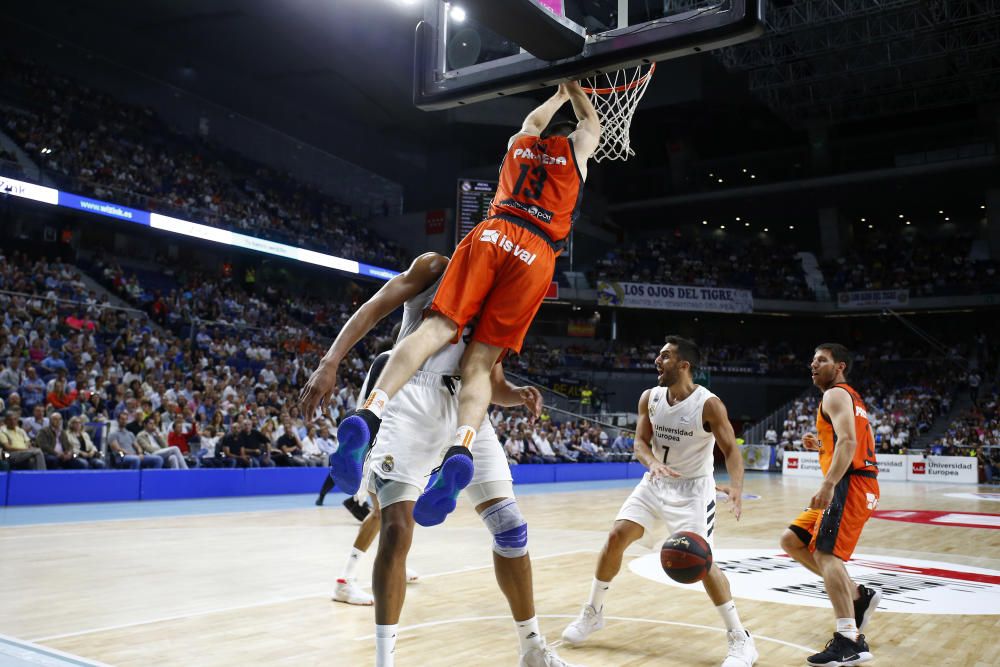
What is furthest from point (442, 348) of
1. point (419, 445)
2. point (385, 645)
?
point (385, 645)

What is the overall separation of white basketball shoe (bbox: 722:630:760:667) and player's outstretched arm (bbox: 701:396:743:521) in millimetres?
642

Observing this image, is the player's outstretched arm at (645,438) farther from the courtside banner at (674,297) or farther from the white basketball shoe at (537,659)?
the courtside banner at (674,297)

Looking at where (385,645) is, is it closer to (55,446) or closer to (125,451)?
(55,446)

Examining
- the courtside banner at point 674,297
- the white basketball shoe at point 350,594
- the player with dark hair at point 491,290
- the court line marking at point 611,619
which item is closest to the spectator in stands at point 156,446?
the white basketball shoe at point 350,594

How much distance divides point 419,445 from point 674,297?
3180 cm

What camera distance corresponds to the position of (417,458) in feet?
10.6

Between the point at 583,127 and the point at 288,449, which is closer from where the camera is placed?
the point at 583,127

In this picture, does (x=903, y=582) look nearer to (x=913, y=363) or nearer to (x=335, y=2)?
(x=335, y=2)

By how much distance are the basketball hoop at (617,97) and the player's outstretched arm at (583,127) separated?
1.47 metres

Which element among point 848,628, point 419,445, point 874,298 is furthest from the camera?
point 874,298

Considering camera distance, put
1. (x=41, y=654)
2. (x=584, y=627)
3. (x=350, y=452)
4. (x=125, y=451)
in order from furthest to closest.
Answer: (x=125, y=451) < (x=584, y=627) < (x=41, y=654) < (x=350, y=452)

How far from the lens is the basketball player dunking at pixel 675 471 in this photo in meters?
4.72

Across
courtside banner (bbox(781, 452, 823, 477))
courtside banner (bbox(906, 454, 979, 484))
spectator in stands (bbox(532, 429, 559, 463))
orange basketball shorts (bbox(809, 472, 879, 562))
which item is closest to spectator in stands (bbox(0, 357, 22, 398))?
spectator in stands (bbox(532, 429, 559, 463))

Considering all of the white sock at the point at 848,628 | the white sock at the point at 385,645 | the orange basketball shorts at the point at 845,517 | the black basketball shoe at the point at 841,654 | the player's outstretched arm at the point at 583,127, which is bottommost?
the black basketball shoe at the point at 841,654
